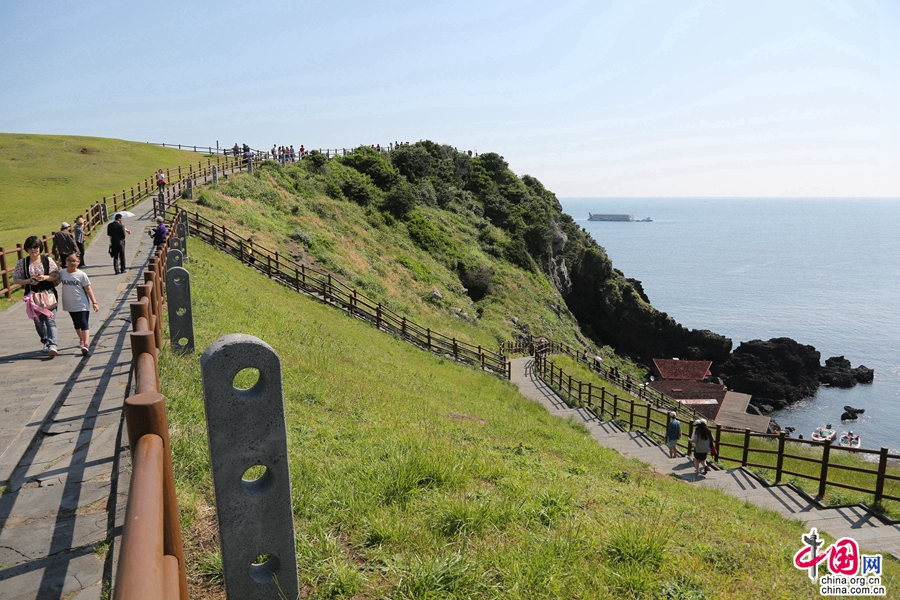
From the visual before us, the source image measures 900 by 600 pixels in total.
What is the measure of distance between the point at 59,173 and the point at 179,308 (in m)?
50.4

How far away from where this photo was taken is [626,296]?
228ft

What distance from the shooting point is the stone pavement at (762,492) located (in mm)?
10117

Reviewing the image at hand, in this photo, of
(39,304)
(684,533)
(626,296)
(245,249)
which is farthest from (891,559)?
(626,296)

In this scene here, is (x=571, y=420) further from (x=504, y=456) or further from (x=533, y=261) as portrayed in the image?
(x=533, y=261)

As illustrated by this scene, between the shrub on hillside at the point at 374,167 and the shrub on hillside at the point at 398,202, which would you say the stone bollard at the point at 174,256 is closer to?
the shrub on hillside at the point at 398,202

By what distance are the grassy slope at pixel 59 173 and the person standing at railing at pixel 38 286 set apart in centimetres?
2148

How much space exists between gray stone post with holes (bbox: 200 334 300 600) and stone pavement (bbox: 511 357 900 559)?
391 inches

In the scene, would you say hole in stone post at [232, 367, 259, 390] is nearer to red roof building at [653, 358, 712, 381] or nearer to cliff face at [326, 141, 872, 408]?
cliff face at [326, 141, 872, 408]

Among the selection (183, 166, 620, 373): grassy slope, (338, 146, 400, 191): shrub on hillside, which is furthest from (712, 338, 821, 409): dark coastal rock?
(338, 146, 400, 191): shrub on hillside

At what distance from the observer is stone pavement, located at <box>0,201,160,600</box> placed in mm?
3691

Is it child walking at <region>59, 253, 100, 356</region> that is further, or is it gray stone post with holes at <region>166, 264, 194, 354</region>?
child walking at <region>59, 253, 100, 356</region>

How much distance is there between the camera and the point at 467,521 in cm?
503

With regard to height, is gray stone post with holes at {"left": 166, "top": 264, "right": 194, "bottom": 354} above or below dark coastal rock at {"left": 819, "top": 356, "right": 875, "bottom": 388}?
above

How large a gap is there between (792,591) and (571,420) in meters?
13.3
